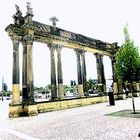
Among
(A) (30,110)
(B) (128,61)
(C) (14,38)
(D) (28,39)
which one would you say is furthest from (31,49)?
(B) (128,61)

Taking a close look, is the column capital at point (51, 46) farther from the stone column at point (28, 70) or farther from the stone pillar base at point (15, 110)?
the stone pillar base at point (15, 110)

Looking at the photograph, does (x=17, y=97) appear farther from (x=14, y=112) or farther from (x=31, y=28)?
(x=31, y=28)

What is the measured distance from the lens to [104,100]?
2331 cm

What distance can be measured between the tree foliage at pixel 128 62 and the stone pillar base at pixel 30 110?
7095mm

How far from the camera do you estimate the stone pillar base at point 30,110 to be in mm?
14859

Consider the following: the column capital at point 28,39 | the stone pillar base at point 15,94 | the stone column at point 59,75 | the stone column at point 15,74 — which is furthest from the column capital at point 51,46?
the stone pillar base at point 15,94

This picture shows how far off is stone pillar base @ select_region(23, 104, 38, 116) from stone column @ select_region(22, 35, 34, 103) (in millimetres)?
444

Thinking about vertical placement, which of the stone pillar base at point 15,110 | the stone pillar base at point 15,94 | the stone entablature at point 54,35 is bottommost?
the stone pillar base at point 15,110

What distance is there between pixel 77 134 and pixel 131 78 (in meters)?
7.01

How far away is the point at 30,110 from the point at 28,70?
3324 mm

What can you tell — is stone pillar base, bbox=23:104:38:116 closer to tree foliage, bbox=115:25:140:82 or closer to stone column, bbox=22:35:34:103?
stone column, bbox=22:35:34:103

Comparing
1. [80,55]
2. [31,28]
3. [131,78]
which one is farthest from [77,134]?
[80,55]

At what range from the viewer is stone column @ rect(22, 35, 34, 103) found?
15.7 meters

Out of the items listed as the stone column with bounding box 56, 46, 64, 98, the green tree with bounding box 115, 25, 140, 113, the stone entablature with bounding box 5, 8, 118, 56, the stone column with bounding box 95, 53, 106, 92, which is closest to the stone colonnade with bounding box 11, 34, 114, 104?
the stone column with bounding box 56, 46, 64, 98
